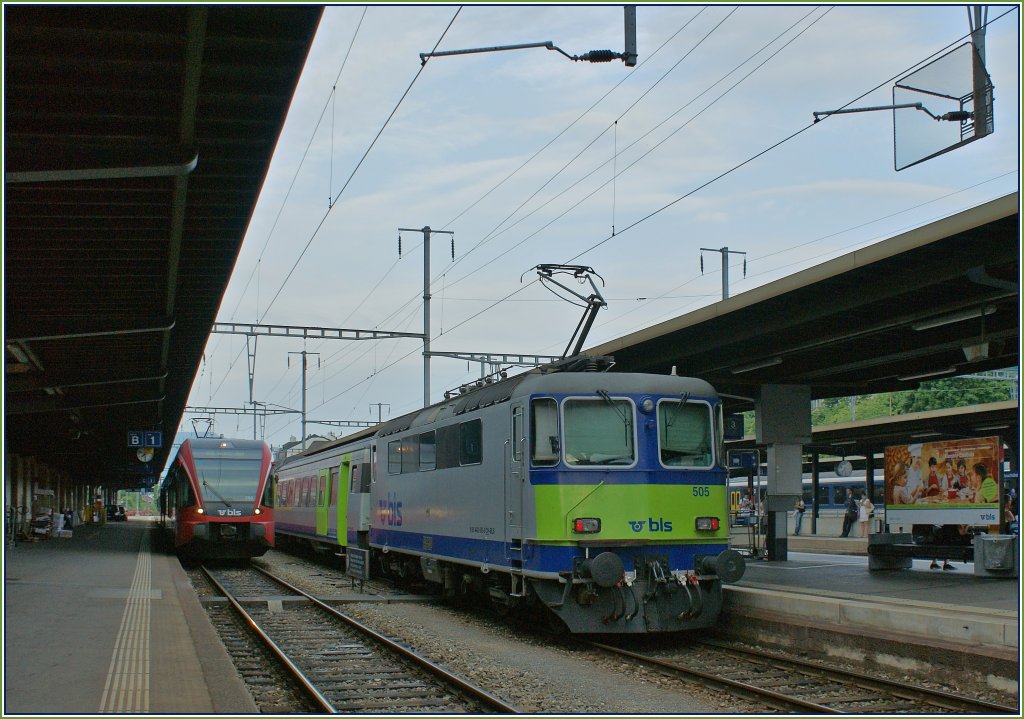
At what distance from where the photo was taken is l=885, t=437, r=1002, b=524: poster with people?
14.9m

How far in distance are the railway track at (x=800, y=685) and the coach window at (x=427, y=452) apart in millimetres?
5100

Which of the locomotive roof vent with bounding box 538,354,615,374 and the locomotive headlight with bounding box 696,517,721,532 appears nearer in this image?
the locomotive headlight with bounding box 696,517,721,532

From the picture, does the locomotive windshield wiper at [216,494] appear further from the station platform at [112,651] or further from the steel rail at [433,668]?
the steel rail at [433,668]

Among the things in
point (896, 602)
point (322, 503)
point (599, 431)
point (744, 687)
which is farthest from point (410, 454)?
point (322, 503)

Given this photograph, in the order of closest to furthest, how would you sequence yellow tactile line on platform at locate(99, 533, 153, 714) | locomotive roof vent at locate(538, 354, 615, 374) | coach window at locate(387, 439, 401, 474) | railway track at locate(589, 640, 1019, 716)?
yellow tactile line on platform at locate(99, 533, 153, 714), railway track at locate(589, 640, 1019, 716), locomotive roof vent at locate(538, 354, 615, 374), coach window at locate(387, 439, 401, 474)

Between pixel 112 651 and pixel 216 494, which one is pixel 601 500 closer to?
pixel 112 651

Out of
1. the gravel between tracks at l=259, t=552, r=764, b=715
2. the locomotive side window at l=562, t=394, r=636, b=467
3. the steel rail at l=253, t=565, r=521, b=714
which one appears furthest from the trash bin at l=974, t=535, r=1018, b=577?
the steel rail at l=253, t=565, r=521, b=714

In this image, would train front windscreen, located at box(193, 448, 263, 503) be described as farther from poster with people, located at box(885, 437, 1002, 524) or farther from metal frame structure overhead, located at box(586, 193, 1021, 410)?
poster with people, located at box(885, 437, 1002, 524)

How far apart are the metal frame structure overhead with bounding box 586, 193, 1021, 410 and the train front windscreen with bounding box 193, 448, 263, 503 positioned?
9379 mm

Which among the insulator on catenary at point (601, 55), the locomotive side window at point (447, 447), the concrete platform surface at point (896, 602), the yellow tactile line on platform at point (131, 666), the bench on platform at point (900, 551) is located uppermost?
the insulator on catenary at point (601, 55)

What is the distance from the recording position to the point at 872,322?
1544 centimetres

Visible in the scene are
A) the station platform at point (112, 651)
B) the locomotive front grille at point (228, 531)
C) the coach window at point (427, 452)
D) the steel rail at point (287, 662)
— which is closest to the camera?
the station platform at point (112, 651)

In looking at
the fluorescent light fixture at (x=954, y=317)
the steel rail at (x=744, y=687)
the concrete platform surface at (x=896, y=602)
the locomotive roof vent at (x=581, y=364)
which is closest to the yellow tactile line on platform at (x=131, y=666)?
the steel rail at (x=744, y=687)

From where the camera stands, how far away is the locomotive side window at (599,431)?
40.0ft
